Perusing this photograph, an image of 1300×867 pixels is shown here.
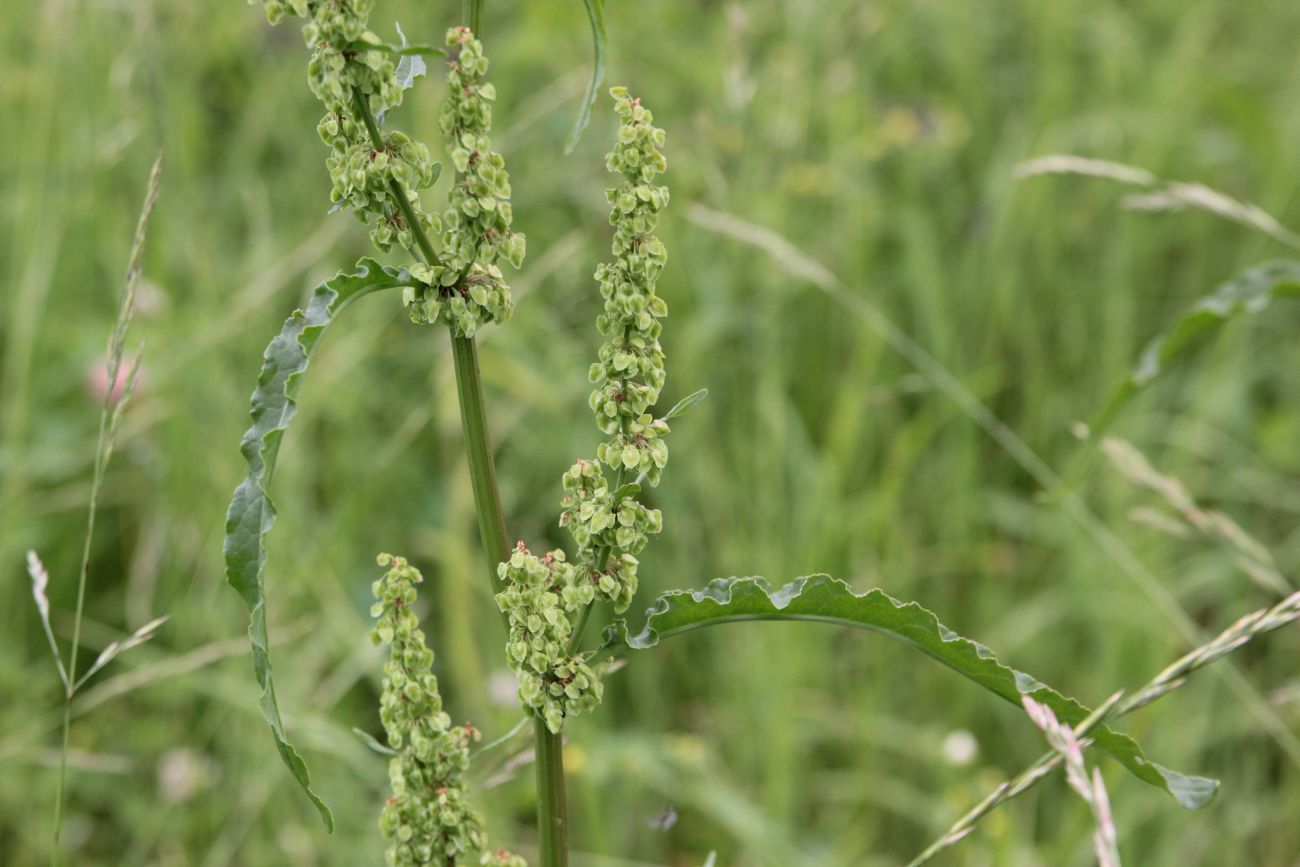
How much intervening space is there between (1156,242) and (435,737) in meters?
3.30

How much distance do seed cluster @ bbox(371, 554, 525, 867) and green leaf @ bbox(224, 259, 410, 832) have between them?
9 centimetres

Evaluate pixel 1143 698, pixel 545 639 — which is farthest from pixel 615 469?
pixel 1143 698

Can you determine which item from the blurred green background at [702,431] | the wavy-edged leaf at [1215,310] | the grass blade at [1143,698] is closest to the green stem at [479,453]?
the grass blade at [1143,698]

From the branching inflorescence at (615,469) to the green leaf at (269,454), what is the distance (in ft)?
0.48

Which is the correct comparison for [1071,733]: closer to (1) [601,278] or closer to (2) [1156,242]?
(1) [601,278]

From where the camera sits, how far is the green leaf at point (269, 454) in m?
0.80

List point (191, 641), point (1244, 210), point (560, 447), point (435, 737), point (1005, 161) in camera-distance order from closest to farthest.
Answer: point (435, 737) → point (1244, 210) → point (191, 641) → point (560, 447) → point (1005, 161)

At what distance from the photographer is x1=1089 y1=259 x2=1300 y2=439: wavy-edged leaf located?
4.58 feet

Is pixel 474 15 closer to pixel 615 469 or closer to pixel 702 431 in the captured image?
pixel 615 469

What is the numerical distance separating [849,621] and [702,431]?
186cm

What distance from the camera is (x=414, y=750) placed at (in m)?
0.91

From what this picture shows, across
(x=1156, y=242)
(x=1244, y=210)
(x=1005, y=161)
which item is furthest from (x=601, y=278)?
(x=1156, y=242)

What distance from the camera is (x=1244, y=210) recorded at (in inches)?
67.6

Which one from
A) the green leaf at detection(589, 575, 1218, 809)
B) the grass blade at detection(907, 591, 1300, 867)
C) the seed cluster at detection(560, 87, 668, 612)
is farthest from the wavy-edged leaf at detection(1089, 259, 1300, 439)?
the seed cluster at detection(560, 87, 668, 612)
